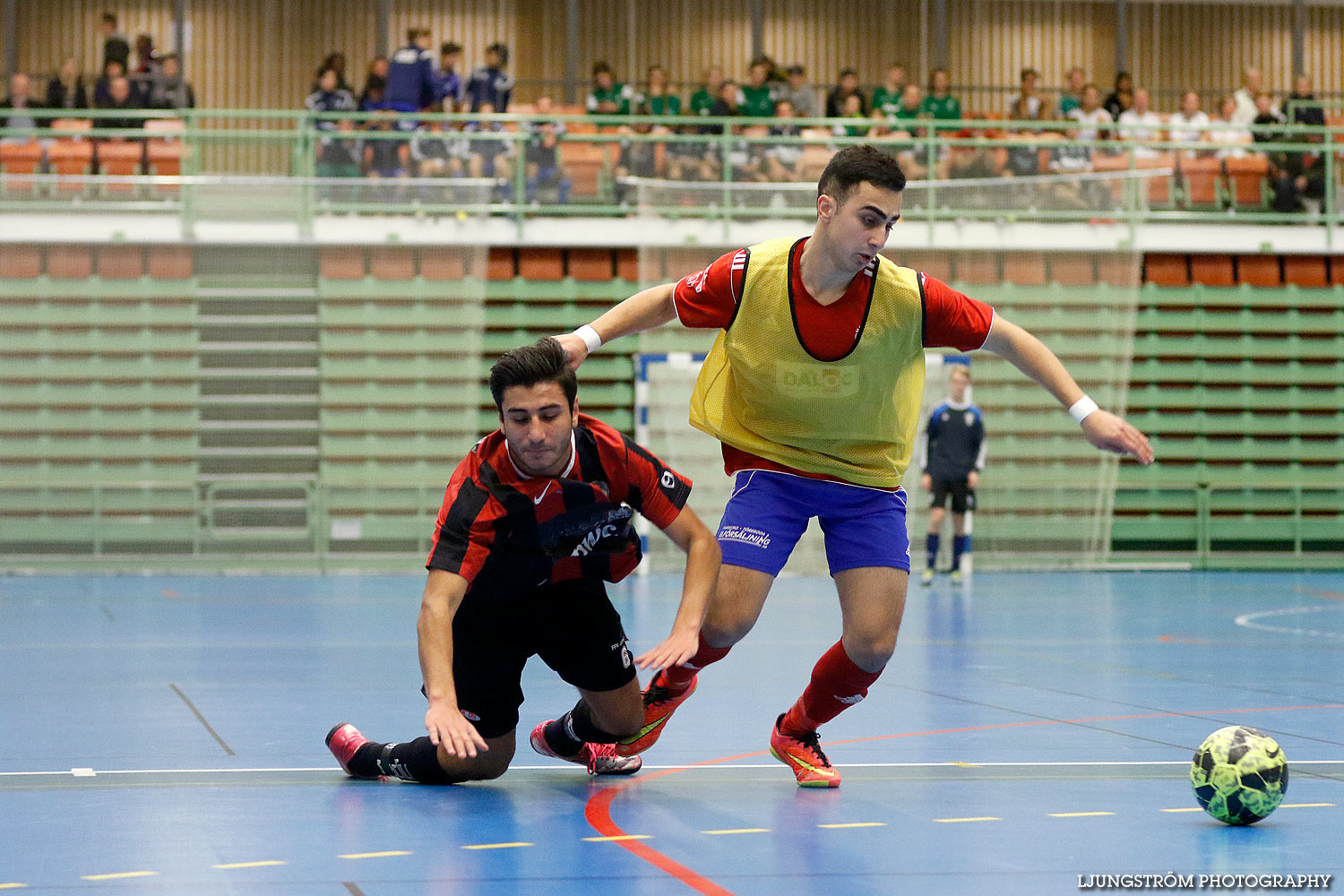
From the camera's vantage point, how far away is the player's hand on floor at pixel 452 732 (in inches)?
163

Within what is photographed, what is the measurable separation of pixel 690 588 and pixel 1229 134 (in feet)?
54.9

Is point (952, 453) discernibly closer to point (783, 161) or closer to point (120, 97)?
point (783, 161)

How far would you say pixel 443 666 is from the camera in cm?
438

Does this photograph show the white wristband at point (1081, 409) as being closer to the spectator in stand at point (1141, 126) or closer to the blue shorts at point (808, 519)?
the blue shorts at point (808, 519)

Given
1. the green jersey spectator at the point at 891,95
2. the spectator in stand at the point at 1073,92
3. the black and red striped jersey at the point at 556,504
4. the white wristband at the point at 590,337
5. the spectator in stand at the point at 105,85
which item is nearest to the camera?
the black and red striped jersey at the point at 556,504

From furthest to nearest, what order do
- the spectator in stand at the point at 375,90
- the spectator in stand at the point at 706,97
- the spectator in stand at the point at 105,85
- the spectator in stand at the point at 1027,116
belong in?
the spectator in stand at the point at 706,97
the spectator in stand at the point at 375,90
the spectator in stand at the point at 105,85
the spectator in stand at the point at 1027,116

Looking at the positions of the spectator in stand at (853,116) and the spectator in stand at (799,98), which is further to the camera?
the spectator in stand at (799,98)

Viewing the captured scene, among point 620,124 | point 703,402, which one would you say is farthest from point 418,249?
point 703,402

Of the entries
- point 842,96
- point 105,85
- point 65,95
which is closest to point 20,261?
point 65,95

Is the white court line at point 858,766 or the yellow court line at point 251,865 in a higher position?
the yellow court line at point 251,865

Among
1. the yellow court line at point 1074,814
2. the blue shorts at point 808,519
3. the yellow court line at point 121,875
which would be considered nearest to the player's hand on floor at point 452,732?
the yellow court line at point 121,875

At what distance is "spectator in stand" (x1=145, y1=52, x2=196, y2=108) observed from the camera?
18.0 m

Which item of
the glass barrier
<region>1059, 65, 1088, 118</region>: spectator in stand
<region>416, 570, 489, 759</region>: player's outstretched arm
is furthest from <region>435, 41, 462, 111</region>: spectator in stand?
<region>416, 570, 489, 759</region>: player's outstretched arm

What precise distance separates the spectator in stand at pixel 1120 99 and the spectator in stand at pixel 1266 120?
1585 millimetres
